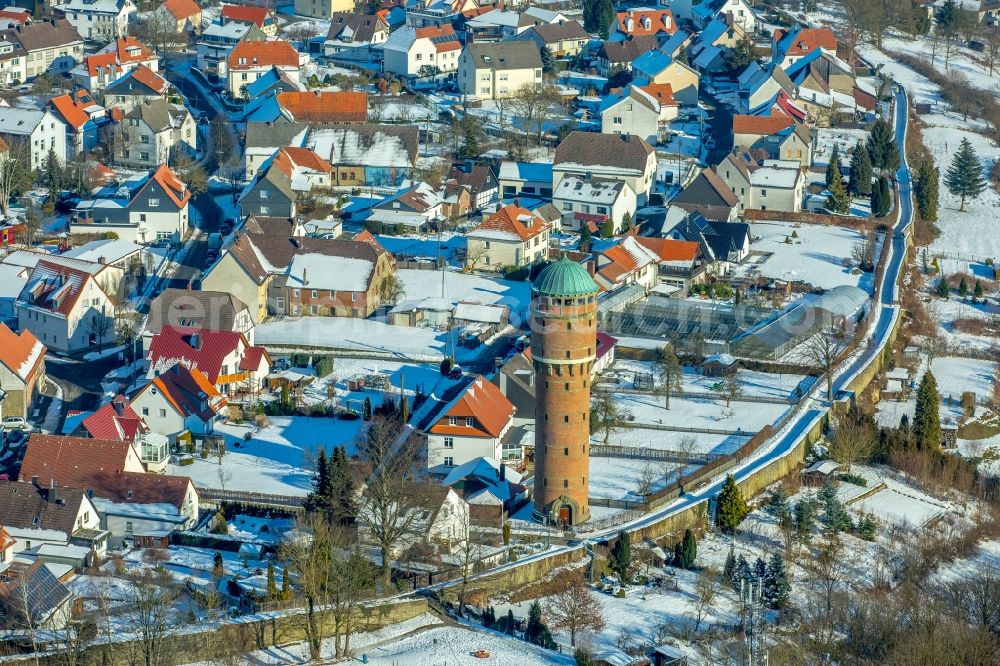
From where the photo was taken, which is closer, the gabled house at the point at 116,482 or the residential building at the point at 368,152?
the gabled house at the point at 116,482

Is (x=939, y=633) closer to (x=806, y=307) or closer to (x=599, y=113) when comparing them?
(x=806, y=307)

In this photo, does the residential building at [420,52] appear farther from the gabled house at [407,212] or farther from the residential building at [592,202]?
the gabled house at [407,212]

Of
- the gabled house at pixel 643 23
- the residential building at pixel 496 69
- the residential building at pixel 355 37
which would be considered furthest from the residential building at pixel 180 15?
the gabled house at pixel 643 23

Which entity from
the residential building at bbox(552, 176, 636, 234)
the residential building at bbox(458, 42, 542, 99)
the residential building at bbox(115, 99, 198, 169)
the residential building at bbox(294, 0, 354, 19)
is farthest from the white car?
the residential building at bbox(294, 0, 354, 19)

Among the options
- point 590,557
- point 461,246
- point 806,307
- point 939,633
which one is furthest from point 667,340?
point 939,633

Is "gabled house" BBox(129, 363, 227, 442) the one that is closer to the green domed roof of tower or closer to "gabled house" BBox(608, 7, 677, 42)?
the green domed roof of tower
